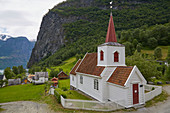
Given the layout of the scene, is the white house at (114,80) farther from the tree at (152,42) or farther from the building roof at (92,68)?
the tree at (152,42)

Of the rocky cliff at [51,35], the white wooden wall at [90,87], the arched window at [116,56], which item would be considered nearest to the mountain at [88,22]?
the rocky cliff at [51,35]

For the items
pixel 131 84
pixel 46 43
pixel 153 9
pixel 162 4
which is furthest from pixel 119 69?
pixel 162 4

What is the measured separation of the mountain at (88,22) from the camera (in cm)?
Answer: 14101

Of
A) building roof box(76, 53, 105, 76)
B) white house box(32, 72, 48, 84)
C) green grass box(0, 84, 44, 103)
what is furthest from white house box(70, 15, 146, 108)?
white house box(32, 72, 48, 84)

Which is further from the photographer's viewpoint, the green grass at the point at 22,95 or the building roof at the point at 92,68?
the green grass at the point at 22,95

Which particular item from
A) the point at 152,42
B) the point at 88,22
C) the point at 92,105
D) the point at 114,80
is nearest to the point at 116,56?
the point at 114,80

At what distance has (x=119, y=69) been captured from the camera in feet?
55.3

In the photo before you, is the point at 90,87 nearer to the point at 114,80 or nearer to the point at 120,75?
the point at 114,80

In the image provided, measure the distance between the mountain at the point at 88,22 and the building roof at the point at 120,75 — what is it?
117 metres

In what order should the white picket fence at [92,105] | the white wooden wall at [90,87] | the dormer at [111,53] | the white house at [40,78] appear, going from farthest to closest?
the white house at [40,78], the dormer at [111,53], the white wooden wall at [90,87], the white picket fence at [92,105]

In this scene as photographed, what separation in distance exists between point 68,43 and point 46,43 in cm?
3932

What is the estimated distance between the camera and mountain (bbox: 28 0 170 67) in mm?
141012

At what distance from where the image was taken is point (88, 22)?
172 m

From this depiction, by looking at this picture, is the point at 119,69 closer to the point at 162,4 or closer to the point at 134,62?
the point at 134,62
